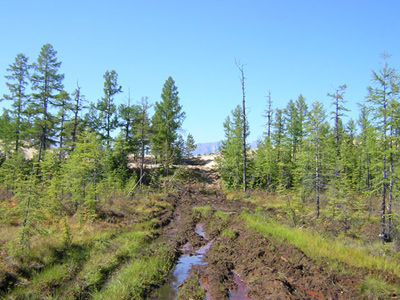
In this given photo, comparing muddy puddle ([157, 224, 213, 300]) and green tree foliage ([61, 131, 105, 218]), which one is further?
green tree foliage ([61, 131, 105, 218])

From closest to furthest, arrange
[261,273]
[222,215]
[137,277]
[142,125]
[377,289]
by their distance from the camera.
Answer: [377,289], [137,277], [261,273], [222,215], [142,125]

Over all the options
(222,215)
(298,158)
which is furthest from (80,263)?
(298,158)

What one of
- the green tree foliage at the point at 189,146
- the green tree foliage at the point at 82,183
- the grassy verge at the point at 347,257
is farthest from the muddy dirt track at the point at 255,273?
the green tree foliage at the point at 189,146

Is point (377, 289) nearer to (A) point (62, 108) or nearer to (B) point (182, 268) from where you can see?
(B) point (182, 268)

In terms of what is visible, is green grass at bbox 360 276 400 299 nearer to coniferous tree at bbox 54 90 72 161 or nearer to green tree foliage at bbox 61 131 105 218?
green tree foliage at bbox 61 131 105 218

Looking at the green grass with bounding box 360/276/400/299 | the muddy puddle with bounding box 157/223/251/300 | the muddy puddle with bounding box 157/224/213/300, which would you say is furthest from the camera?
the muddy puddle with bounding box 157/224/213/300

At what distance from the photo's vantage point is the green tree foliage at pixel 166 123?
36.8 metres

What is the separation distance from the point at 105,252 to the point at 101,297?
11.1 feet

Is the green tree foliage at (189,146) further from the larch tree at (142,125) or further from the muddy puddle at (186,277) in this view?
the muddy puddle at (186,277)

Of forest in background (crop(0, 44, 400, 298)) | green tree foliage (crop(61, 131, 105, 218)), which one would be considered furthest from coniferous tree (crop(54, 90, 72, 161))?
green tree foliage (crop(61, 131, 105, 218))

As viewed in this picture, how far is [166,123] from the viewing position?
38.1 m

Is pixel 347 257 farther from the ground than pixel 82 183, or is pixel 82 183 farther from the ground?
pixel 82 183

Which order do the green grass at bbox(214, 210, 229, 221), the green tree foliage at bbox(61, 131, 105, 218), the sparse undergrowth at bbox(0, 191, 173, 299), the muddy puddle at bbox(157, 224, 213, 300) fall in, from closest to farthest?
1. the sparse undergrowth at bbox(0, 191, 173, 299)
2. the muddy puddle at bbox(157, 224, 213, 300)
3. the green tree foliage at bbox(61, 131, 105, 218)
4. the green grass at bbox(214, 210, 229, 221)

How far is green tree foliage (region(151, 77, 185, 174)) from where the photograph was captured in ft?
121
